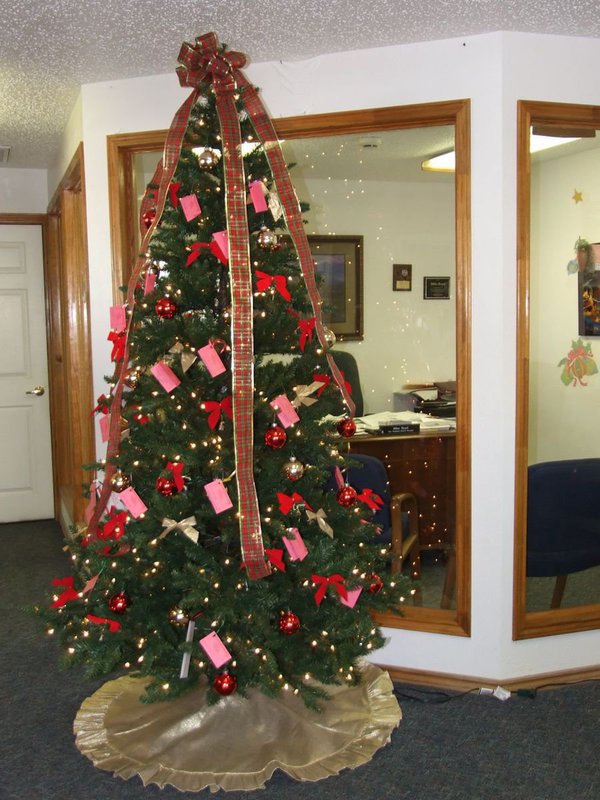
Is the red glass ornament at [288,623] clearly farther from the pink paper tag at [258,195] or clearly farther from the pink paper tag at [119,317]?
the pink paper tag at [258,195]

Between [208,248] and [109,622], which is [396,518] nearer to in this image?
[109,622]

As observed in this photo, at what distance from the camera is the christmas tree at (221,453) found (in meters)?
2.10

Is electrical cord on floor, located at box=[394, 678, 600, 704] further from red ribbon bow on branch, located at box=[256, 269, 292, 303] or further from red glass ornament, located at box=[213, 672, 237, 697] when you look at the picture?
red ribbon bow on branch, located at box=[256, 269, 292, 303]

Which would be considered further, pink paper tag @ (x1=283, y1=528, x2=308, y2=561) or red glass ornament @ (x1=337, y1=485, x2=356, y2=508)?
red glass ornament @ (x1=337, y1=485, x2=356, y2=508)

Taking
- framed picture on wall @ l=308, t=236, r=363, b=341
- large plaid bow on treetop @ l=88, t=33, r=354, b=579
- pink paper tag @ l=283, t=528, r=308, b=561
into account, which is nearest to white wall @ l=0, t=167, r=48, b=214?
framed picture on wall @ l=308, t=236, r=363, b=341

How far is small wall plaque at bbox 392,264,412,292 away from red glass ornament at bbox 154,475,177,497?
1277mm

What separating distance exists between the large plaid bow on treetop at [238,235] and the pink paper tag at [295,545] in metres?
0.11

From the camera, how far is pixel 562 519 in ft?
9.03

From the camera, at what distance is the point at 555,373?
107 inches

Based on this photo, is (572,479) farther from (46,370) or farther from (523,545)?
(46,370)

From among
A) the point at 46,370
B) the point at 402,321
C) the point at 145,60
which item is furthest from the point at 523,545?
the point at 46,370

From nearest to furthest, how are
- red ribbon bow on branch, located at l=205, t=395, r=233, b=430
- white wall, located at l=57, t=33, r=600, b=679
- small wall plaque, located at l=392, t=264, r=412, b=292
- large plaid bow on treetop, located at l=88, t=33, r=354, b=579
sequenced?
large plaid bow on treetop, located at l=88, t=33, r=354, b=579, red ribbon bow on branch, located at l=205, t=395, r=233, b=430, white wall, located at l=57, t=33, r=600, b=679, small wall plaque, located at l=392, t=264, r=412, b=292

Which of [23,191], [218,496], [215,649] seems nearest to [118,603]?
[215,649]

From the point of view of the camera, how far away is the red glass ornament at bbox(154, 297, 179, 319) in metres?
2.11
